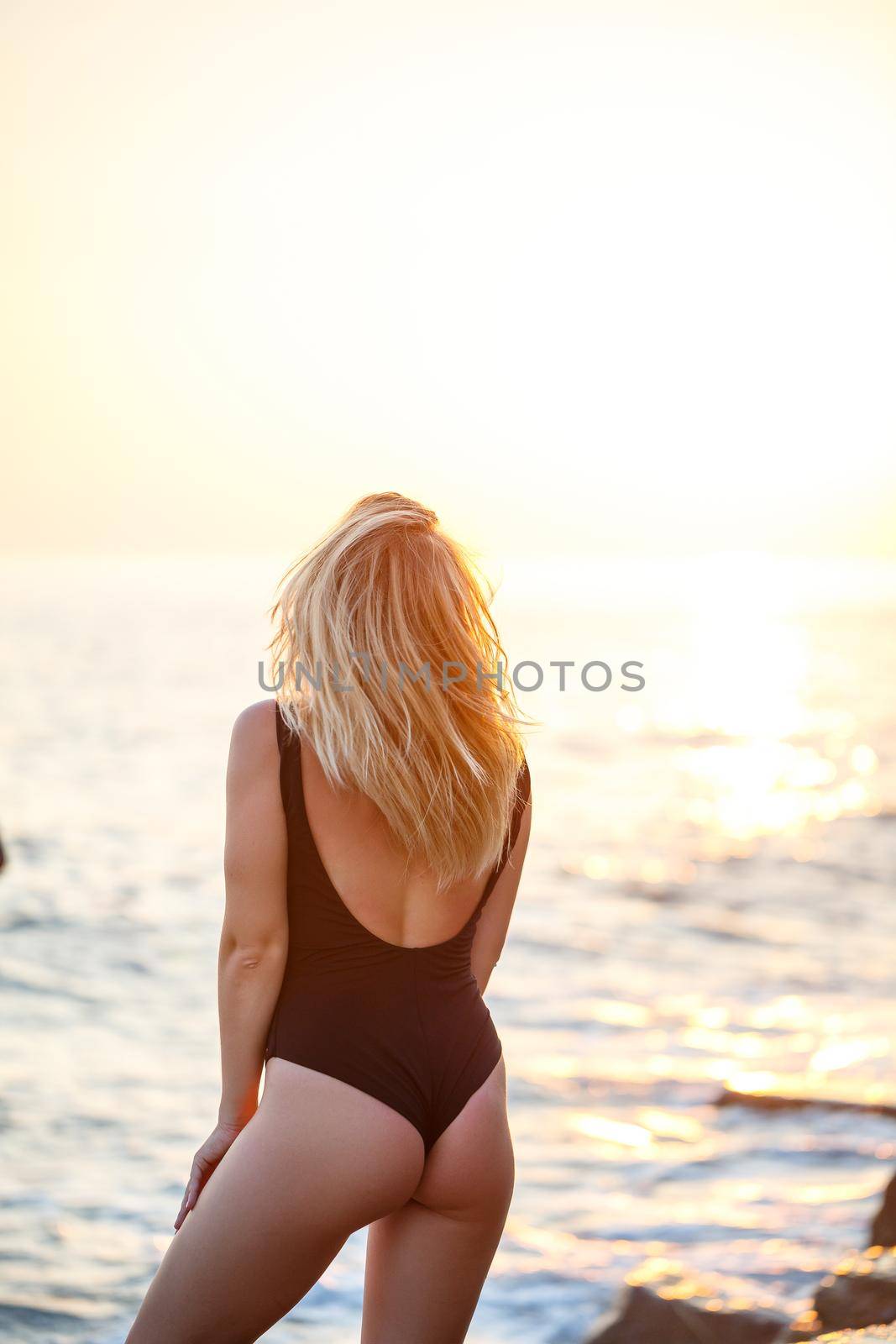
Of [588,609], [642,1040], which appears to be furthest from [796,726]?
[588,609]

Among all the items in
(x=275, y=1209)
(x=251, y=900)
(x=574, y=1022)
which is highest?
(x=251, y=900)

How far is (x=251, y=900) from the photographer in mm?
1850

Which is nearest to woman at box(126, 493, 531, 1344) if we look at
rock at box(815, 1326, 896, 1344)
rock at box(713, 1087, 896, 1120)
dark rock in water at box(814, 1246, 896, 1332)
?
rock at box(815, 1326, 896, 1344)

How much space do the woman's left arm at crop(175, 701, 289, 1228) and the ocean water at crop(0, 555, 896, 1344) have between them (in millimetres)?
461

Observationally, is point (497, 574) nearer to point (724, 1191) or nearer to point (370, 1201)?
point (370, 1201)

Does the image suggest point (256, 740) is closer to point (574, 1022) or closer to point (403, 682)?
point (403, 682)

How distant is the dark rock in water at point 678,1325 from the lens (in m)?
3.30

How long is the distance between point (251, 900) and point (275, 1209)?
1.49 feet

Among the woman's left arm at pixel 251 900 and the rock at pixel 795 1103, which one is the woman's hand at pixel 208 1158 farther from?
the rock at pixel 795 1103

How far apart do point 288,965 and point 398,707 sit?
455mm

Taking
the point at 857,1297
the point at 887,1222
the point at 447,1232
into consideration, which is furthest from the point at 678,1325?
the point at 447,1232

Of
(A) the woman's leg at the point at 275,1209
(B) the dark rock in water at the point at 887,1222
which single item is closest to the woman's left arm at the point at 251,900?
(A) the woman's leg at the point at 275,1209

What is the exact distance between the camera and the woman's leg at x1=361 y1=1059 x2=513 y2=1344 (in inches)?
73.9

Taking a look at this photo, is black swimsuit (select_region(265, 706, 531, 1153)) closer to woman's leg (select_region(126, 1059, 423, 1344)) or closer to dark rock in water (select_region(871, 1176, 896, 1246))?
woman's leg (select_region(126, 1059, 423, 1344))
